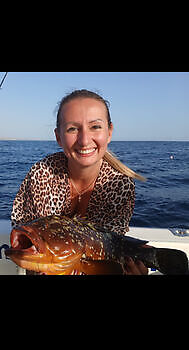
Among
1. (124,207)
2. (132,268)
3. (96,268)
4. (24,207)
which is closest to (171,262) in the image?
(132,268)

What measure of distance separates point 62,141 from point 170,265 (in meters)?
1.16

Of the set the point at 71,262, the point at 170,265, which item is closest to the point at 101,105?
the point at 71,262

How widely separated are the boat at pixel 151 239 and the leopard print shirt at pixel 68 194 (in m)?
0.47

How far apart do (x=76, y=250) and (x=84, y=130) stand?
0.78m

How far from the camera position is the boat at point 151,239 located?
2352 mm

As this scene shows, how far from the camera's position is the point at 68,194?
214 centimetres

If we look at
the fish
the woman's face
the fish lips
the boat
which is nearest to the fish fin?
the fish

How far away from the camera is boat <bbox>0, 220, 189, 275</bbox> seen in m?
2.35

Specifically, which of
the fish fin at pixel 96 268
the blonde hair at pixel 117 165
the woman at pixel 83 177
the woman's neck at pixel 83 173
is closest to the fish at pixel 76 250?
the fish fin at pixel 96 268

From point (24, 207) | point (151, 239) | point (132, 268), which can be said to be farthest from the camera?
point (151, 239)

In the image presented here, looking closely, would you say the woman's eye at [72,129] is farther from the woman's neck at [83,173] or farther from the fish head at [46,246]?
the fish head at [46,246]

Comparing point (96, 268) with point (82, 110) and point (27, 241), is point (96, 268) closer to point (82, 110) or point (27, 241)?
point (27, 241)
